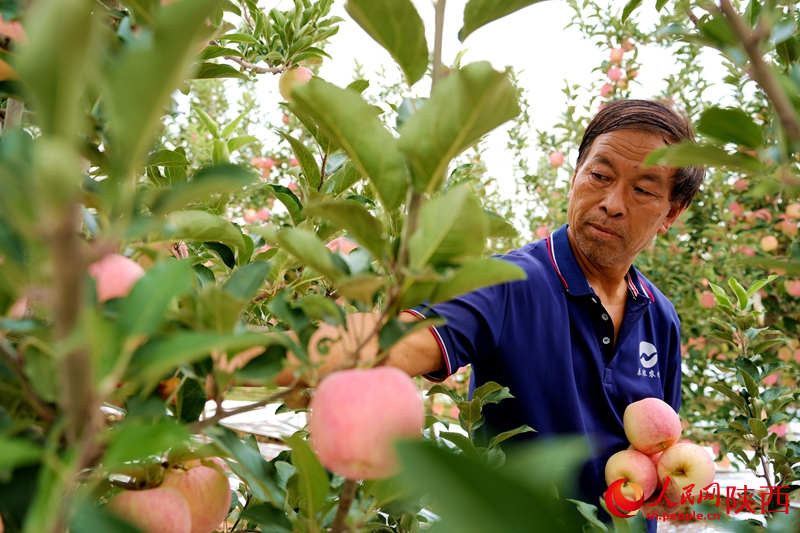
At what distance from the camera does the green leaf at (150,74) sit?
244mm

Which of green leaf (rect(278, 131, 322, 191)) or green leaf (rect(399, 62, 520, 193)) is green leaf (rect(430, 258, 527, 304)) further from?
green leaf (rect(278, 131, 322, 191))

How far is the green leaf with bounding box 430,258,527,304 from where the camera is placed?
0.40 meters

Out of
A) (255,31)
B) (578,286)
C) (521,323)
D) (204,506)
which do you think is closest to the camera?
(204,506)

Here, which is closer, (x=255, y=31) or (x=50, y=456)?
(x=50, y=456)

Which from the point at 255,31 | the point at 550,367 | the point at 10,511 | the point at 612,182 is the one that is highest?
the point at 255,31

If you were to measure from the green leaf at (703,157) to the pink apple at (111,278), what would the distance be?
0.37m

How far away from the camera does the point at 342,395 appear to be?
0.38 m

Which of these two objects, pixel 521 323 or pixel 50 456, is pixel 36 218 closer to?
pixel 50 456

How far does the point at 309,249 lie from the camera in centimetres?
40

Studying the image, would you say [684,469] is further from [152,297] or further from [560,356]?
[152,297]

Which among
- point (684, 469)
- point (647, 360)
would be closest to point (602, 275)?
point (647, 360)

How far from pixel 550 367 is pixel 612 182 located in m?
0.48

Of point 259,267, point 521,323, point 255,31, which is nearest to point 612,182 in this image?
point 521,323

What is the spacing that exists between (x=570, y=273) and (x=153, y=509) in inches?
49.3
